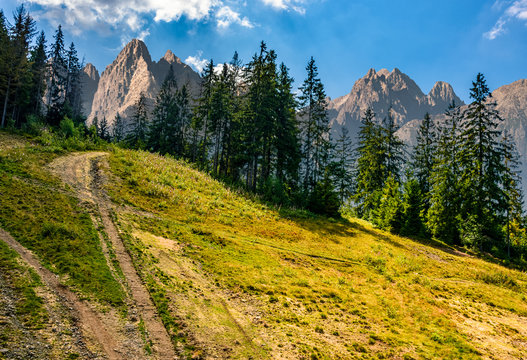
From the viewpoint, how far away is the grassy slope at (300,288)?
8.20 m

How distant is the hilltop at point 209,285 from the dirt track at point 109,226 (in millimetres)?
64

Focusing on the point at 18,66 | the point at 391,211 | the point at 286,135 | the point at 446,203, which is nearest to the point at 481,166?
the point at 446,203

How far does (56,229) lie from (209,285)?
605 cm

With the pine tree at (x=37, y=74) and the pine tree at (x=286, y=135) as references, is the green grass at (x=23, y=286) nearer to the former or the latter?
the pine tree at (x=286, y=135)

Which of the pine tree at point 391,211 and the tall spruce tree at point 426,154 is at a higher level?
the tall spruce tree at point 426,154

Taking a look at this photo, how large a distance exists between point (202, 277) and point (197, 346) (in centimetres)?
402

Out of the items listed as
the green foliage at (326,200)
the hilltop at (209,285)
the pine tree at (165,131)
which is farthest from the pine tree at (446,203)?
the pine tree at (165,131)

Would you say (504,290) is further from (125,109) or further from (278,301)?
(125,109)

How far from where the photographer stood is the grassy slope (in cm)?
820

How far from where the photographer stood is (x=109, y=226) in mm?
12430

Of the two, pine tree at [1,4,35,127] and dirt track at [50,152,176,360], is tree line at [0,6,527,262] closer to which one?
pine tree at [1,4,35,127]

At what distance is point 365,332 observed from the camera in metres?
9.36

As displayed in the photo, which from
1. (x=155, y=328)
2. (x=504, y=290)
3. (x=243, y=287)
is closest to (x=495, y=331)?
(x=504, y=290)

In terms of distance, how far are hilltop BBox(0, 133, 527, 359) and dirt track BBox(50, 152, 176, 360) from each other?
0.06 metres
